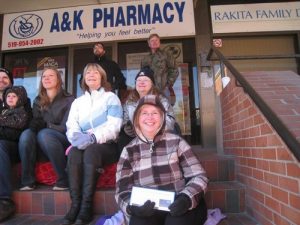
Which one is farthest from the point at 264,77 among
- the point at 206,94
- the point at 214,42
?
the point at 214,42

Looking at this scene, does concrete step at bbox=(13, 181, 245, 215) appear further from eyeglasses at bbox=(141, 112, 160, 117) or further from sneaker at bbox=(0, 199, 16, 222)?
eyeglasses at bbox=(141, 112, 160, 117)

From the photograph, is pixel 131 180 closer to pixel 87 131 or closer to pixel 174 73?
pixel 87 131

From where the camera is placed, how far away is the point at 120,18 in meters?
5.81

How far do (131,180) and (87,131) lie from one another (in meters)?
0.85

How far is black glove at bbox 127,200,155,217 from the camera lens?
2.05m

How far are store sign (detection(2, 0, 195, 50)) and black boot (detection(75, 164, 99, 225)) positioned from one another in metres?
3.54

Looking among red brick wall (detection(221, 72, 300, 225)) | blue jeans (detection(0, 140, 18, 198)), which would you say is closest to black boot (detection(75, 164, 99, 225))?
blue jeans (detection(0, 140, 18, 198))

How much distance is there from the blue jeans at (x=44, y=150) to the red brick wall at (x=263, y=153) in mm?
1628

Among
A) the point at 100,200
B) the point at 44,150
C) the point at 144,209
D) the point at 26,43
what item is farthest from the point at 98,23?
the point at 144,209

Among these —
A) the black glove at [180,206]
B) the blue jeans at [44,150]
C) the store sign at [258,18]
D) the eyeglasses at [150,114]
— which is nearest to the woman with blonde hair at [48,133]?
the blue jeans at [44,150]

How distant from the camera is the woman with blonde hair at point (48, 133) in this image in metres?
3.03

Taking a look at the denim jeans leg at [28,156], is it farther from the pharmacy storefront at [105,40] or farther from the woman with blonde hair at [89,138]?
the pharmacy storefront at [105,40]

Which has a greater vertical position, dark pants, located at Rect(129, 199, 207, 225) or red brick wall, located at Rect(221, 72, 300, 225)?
red brick wall, located at Rect(221, 72, 300, 225)

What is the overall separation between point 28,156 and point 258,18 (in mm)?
4543
